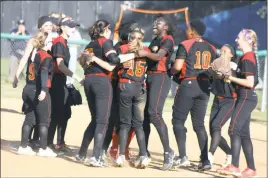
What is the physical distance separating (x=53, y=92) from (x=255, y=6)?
17.3m

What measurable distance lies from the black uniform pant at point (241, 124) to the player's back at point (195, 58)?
1.92ft

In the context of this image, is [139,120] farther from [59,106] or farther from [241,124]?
[59,106]

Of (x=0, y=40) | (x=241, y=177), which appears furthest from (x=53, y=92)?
(x=0, y=40)

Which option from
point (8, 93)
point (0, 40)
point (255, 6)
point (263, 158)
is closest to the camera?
point (263, 158)

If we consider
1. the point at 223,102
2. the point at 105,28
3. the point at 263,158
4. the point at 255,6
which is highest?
the point at 255,6

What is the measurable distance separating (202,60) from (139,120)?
1127 millimetres

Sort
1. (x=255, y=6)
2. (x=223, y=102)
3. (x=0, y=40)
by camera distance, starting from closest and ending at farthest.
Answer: (x=223, y=102) < (x=0, y=40) < (x=255, y=6)

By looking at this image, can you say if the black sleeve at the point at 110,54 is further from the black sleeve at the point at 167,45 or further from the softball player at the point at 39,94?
the softball player at the point at 39,94

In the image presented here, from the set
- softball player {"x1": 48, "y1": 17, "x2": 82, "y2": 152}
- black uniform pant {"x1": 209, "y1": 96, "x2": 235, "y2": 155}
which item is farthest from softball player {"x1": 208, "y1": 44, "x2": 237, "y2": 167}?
softball player {"x1": 48, "y1": 17, "x2": 82, "y2": 152}

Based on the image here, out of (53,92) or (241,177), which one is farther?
(53,92)

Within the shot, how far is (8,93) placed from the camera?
1875 centimetres

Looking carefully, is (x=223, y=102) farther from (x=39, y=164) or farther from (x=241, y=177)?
(x=39, y=164)

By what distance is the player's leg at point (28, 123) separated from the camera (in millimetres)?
10617

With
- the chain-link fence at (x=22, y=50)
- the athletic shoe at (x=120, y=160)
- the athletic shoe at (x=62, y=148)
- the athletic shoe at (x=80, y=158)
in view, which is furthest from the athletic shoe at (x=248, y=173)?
the chain-link fence at (x=22, y=50)
